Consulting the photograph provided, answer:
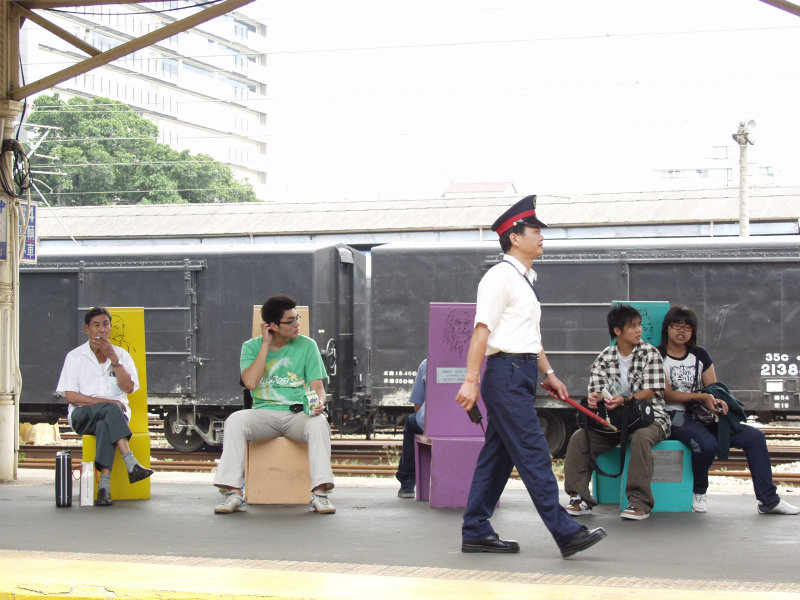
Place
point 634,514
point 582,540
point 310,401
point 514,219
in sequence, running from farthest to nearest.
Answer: point 310,401 < point 634,514 < point 514,219 < point 582,540

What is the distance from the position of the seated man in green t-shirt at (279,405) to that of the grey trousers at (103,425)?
0.90 metres

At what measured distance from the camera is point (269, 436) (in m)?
7.07

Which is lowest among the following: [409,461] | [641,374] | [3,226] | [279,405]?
[409,461]

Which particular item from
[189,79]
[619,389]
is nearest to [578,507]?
[619,389]

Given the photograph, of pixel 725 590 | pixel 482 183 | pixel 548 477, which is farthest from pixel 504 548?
pixel 482 183

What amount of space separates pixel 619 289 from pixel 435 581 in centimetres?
887

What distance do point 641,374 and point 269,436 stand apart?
267cm

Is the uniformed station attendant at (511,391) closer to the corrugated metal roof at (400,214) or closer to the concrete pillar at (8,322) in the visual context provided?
the concrete pillar at (8,322)

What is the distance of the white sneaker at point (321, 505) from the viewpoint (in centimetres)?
669

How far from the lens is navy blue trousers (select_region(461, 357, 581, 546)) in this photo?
5031 millimetres

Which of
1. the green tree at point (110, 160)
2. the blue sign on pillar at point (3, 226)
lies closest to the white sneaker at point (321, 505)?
the blue sign on pillar at point (3, 226)

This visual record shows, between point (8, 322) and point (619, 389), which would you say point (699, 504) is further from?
point (8, 322)

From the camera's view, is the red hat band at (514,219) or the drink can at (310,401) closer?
the red hat band at (514,219)

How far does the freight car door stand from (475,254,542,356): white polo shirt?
→ 9.21m
